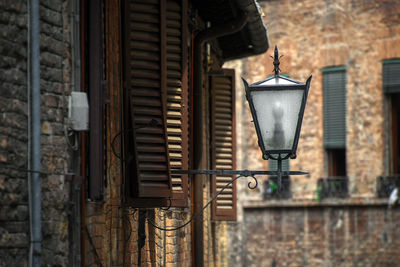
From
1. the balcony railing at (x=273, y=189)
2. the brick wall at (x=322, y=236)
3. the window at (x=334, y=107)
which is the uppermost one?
the window at (x=334, y=107)

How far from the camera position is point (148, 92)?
10289 millimetres

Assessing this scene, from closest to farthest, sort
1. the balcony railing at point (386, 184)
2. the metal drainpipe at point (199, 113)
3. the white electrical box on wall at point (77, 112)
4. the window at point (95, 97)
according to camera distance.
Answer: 1. the white electrical box on wall at point (77, 112)
2. the window at point (95, 97)
3. the metal drainpipe at point (199, 113)
4. the balcony railing at point (386, 184)

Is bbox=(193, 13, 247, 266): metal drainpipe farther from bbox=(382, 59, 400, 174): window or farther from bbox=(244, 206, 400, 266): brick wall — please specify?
bbox=(382, 59, 400, 174): window

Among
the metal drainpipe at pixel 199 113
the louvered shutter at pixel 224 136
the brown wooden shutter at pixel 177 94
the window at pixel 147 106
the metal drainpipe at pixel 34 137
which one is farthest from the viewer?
the louvered shutter at pixel 224 136

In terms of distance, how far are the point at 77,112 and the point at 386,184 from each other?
58.9 feet

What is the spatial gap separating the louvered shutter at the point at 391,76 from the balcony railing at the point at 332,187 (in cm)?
234

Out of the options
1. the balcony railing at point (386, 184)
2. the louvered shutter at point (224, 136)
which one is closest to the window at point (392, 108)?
the balcony railing at point (386, 184)

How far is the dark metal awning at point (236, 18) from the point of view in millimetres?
13770

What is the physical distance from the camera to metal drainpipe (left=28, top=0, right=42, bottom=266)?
26.7 feet

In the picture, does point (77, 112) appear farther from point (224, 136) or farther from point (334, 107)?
point (334, 107)

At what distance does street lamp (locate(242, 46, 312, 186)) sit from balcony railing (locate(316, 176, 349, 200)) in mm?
16940

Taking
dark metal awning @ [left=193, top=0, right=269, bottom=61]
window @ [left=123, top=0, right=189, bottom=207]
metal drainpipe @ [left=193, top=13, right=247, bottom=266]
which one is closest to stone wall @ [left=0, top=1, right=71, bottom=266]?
window @ [left=123, top=0, right=189, bottom=207]

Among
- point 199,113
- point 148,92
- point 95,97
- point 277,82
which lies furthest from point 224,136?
point 95,97

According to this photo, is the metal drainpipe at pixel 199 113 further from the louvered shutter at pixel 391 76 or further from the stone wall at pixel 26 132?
the louvered shutter at pixel 391 76
